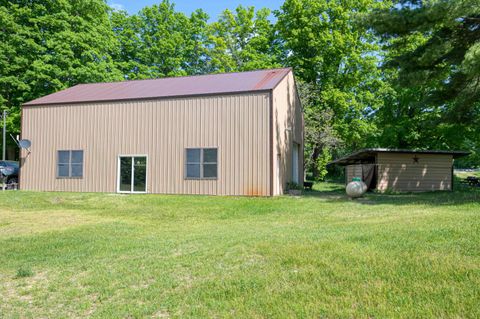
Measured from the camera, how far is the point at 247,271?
17.0ft

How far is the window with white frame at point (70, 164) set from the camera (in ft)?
61.0

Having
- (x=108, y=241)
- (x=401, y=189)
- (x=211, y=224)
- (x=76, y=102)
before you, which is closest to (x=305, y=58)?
(x=401, y=189)

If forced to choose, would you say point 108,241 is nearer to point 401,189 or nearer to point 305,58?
point 401,189

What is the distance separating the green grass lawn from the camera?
4133 millimetres

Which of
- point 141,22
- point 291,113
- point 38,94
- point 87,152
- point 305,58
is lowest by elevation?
point 87,152

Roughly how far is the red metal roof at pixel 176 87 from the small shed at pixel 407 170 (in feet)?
19.7

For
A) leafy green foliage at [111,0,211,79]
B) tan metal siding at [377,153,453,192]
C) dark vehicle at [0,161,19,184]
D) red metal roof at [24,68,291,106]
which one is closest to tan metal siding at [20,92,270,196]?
red metal roof at [24,68,291,106]

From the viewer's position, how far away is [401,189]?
19359mm

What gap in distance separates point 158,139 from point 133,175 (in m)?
1.98

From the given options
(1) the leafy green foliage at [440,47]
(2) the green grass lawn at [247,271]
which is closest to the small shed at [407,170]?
(1) the leafy green foliage at [440,47]

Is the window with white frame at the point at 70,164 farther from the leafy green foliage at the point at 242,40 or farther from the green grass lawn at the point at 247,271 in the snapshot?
the leafy green foliage at the point at 242,40

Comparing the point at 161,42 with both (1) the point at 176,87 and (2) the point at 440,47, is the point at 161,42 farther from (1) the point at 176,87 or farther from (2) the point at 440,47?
(2) the point at 440,47

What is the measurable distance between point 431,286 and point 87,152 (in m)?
16.8

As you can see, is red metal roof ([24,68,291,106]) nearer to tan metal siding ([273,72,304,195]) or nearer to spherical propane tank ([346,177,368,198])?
tan metal siding ([273,72,304,195])
